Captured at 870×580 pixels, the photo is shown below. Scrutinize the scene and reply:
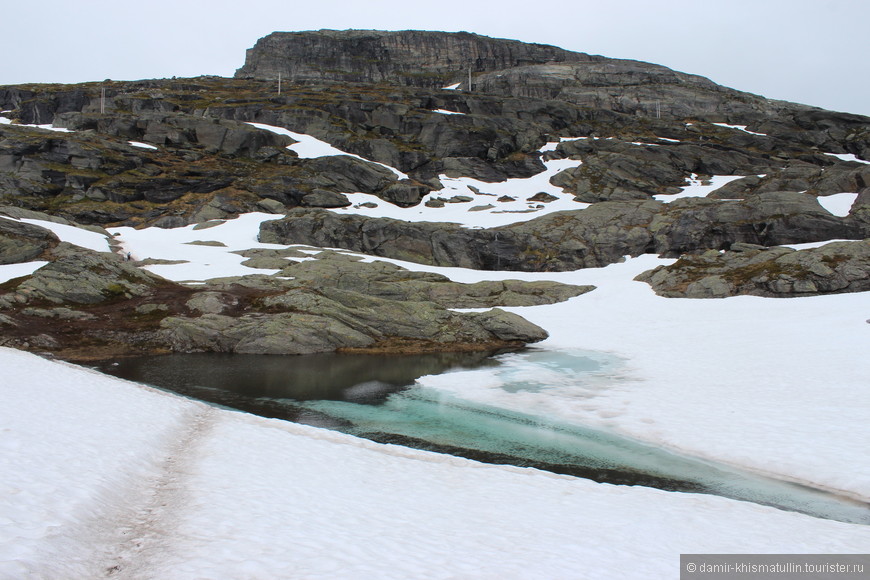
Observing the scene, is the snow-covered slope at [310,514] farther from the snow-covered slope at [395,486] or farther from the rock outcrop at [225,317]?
the rock outcrop at [225,317]

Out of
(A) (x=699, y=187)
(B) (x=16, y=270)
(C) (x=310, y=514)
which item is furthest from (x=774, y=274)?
(B) (x=16, y=270)

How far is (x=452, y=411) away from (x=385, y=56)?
183163mm

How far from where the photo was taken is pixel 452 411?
2531cm

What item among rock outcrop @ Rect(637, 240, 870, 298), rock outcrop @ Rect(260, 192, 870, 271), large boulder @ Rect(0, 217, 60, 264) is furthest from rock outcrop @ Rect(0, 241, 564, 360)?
rock outcrop @ Rect(260, 192, 870, 271)

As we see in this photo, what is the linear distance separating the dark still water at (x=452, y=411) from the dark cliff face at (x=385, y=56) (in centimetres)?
16042

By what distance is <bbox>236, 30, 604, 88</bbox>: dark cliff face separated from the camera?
178 metres

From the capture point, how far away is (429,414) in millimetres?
24672

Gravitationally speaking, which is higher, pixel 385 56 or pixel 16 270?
pixel 385 56

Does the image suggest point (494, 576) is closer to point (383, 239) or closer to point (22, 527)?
point (22, 527)

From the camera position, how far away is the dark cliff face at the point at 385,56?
584ft

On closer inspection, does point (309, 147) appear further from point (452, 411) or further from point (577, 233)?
point (452, 411)

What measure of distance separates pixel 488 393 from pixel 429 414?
4896mm

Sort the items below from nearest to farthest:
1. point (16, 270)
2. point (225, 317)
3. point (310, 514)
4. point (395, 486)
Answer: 1. point (310, 514)
2. point (395, 486)
3. point (225, 317)
4. point (16, 270)

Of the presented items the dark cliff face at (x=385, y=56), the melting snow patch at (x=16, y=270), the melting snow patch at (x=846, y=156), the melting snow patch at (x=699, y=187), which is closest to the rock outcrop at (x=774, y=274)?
the melting snow patch at (x=699, y=187)
